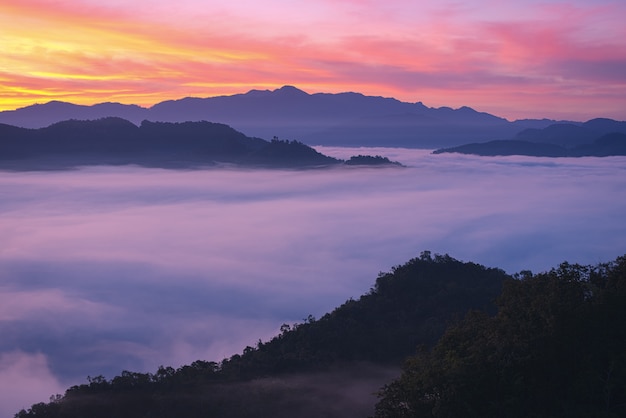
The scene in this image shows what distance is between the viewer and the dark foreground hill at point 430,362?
12.3 m

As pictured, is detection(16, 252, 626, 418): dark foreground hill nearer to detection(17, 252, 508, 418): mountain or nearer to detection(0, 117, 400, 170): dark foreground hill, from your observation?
detection(17, 252, 508, 418): mountain

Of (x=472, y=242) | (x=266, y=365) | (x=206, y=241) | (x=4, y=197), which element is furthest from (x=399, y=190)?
(x=266, y=365)

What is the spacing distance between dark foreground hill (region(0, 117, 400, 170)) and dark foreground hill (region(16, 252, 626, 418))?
137m

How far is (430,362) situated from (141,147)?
18878 cm

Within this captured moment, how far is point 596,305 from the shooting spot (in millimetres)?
13664

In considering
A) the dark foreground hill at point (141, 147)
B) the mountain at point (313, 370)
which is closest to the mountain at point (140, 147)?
the dark foreground hill at point (141, 147)

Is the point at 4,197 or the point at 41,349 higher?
the point at 4,197

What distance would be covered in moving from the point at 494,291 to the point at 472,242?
64153mm

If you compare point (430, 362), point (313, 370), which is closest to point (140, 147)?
point (313, 370)

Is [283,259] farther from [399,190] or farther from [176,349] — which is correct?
[399,190]

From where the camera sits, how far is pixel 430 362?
13188mm

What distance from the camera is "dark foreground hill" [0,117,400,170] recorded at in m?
171

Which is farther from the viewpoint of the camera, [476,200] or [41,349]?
[476,200]

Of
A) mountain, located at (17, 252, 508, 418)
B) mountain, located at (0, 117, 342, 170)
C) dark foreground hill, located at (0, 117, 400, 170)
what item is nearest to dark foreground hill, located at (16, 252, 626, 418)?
mountain, located at (17, 252, 508, 418)
